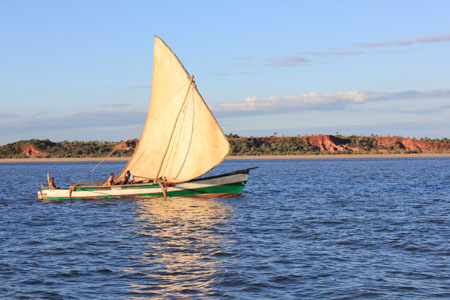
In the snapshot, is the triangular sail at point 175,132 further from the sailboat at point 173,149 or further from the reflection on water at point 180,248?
the reflection on water at point 180,248

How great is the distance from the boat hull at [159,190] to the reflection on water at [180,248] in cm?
378

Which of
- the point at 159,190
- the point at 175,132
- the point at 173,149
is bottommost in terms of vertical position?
the point at 159,190

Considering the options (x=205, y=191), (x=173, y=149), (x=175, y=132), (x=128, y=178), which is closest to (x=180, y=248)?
(x=205, y=191)

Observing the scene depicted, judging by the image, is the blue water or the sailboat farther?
the sailboat

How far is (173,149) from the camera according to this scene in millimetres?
40812

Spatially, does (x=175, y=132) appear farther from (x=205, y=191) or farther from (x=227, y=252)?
(x=227, y=252)

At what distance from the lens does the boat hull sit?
132 feet

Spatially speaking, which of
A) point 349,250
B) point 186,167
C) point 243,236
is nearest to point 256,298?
point 349,250

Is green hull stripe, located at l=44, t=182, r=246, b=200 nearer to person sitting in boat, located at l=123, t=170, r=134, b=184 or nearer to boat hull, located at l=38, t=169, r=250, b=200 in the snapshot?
boat hull, located at l=38, t=169, r=250, b=200

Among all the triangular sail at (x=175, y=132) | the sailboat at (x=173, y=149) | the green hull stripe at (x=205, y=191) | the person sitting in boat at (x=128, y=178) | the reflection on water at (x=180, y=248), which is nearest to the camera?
the reflection on water at (x=180, y=248)

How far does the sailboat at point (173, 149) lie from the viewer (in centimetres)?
3969

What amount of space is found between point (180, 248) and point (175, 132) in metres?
20.4

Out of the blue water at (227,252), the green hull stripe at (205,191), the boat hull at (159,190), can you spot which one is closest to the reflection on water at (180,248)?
the blue water at (227,252)

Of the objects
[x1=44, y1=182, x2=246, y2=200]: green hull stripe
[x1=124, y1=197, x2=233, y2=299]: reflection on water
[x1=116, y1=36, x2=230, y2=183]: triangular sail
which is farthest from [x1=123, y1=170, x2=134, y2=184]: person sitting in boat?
[x1=124, y1=197, x2=233, y2=299]: reflection on water
